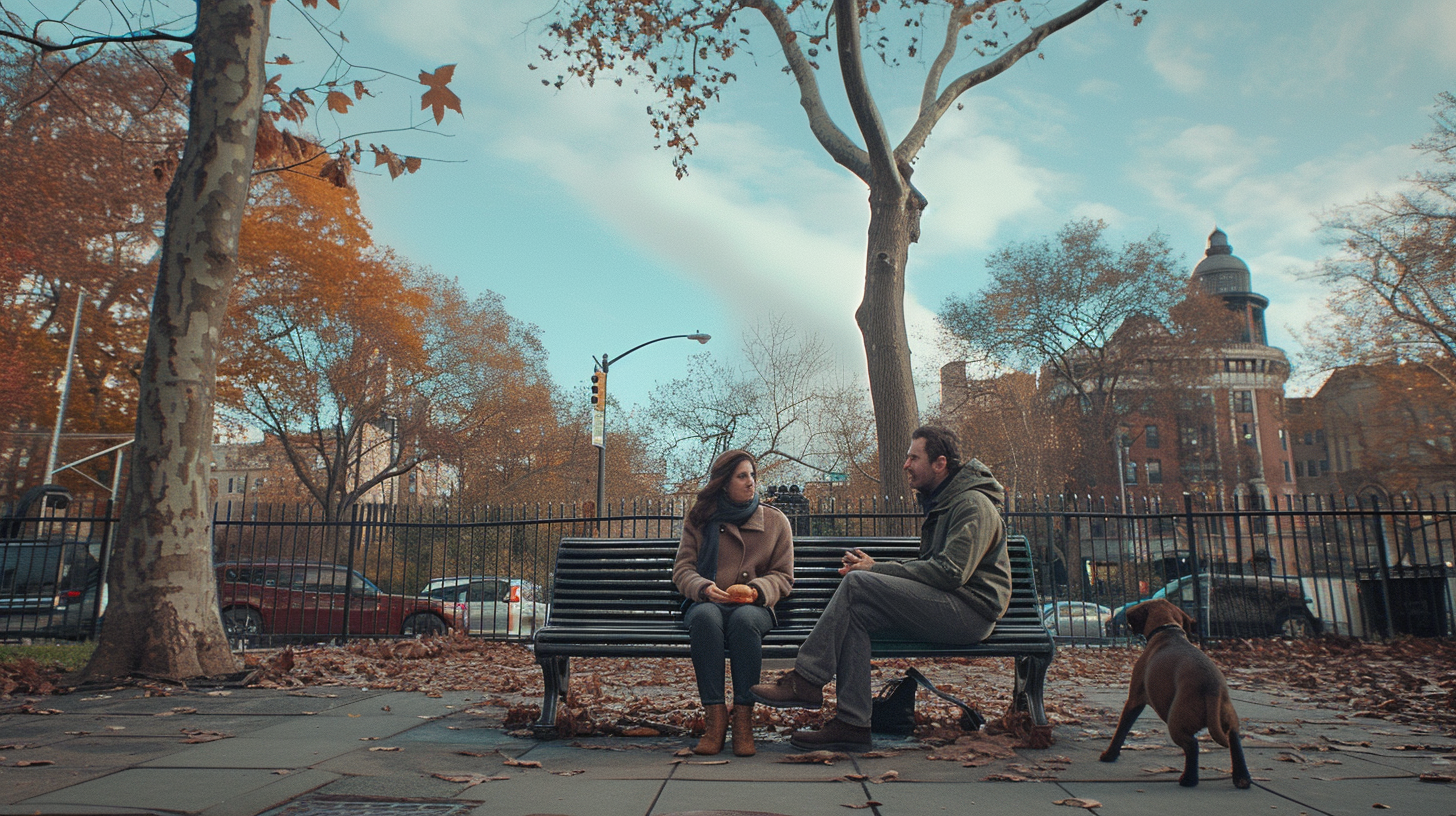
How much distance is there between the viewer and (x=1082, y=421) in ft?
124

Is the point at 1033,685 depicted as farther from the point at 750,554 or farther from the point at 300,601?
the point at 300,601

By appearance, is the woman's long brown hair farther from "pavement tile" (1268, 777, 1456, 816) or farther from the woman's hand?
"pavement tile" (1268, 777, 1456, 816)

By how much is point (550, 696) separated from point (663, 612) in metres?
0.81

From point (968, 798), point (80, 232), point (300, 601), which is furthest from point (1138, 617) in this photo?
point (80, 232)

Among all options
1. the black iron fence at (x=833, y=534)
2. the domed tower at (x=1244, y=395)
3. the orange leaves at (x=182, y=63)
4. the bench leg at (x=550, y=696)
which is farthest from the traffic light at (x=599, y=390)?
the domed tower at (x=1244, y=395)

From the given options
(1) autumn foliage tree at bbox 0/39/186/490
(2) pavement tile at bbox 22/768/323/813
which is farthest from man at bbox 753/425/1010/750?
(1) autumn foliage tree at bbox 0/39/186/490

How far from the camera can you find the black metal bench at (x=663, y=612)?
4.62 m

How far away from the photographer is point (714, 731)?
4.25 metres

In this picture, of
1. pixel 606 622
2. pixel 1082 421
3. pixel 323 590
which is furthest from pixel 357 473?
pixel 606 622

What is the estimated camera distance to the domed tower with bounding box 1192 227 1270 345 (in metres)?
84.6

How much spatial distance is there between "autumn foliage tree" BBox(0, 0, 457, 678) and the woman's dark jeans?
4384mm

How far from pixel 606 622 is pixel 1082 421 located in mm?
36084

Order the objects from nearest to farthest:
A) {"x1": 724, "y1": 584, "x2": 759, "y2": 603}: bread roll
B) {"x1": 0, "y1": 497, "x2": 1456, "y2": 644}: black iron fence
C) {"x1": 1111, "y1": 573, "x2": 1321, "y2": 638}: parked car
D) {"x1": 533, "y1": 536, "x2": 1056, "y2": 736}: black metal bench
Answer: {"x1": 724, "y1": 584, "x2": 759, "y2": 603}: bread roll < {"x1": 533, "y1": 536, "x2": 1056, "y2": 736}: black metal bench < {"x1": 0, "y1": 497, "x2": 1456, "y2": 644}: black iron fence < {"x1": 1111, "y1": 573, "x2": 1321, "y2": 638}: parked car

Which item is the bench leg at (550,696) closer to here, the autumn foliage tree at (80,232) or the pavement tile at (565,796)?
the pavement tile at (565,796)
